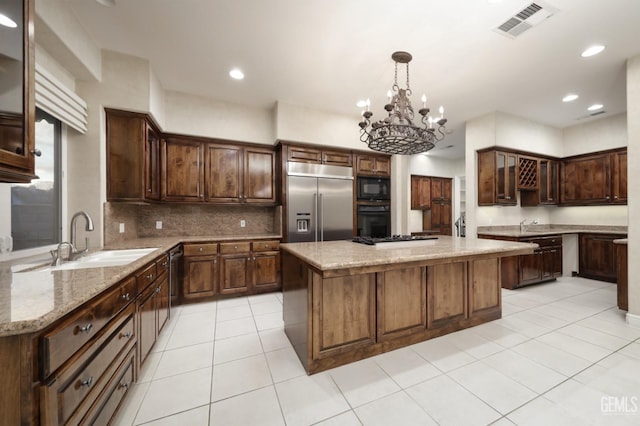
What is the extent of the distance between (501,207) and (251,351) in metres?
5.00

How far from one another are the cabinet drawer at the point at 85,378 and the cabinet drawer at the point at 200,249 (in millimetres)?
1824

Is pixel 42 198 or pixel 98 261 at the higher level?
pixel 42 198

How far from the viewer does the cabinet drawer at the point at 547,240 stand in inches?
162

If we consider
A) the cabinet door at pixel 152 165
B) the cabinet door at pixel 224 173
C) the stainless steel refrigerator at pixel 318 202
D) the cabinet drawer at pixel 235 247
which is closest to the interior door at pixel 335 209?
the stainless steel refrigerator at pixel 318 202

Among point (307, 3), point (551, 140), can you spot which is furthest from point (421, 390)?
point (551, 140)

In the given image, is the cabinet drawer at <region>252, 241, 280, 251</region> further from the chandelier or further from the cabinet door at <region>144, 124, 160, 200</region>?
the chandelier

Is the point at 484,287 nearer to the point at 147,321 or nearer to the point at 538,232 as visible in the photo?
the point at 538,232

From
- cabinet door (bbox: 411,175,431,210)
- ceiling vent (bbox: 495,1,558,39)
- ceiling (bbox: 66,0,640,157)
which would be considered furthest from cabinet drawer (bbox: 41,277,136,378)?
cabinet door (bbox: 411,175,431,210)

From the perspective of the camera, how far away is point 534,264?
13.4ft

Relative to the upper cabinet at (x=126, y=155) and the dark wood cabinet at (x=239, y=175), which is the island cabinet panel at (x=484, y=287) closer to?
the dark wood cabinet at (x=239, y=175)

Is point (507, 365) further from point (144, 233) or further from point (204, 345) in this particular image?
point (144, 233)

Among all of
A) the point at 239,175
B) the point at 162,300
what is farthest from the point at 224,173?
the point at 162,300

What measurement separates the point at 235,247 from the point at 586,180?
666 centimetres

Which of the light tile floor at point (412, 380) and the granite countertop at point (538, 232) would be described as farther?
the granite countertop at point (538, 232)
